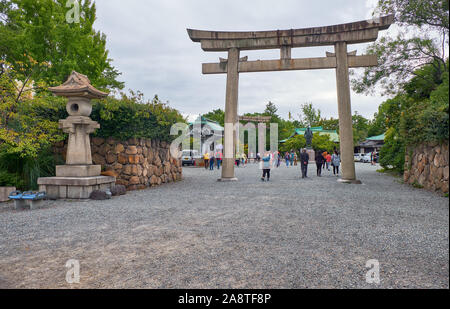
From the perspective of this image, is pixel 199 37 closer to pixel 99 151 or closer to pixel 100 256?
pixel 99 151

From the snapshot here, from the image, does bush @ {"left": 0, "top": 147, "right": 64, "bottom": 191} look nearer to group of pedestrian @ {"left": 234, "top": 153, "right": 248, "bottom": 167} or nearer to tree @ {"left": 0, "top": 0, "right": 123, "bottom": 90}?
tree @ {"left": 0, "top": 0, "right": 123, "bottom": 90}

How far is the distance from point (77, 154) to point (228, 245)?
5.85 m

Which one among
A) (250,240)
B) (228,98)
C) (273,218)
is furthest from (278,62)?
(250,240)

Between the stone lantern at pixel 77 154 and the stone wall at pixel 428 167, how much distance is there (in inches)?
359

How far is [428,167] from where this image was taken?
8.17 m

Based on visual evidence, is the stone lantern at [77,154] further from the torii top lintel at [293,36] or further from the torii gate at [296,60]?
the torii top lintel at [293,36]

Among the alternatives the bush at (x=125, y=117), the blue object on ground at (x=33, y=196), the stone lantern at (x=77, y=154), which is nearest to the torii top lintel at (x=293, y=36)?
the bush at (x=125, y=117)

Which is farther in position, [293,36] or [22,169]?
[293,36]

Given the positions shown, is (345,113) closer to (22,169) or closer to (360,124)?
(22,169)

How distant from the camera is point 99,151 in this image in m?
9.03

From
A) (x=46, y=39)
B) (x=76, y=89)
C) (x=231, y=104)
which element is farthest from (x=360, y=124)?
(x=76, y=89)

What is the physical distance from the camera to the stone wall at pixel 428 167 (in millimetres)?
7000

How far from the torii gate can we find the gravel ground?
4.92m
